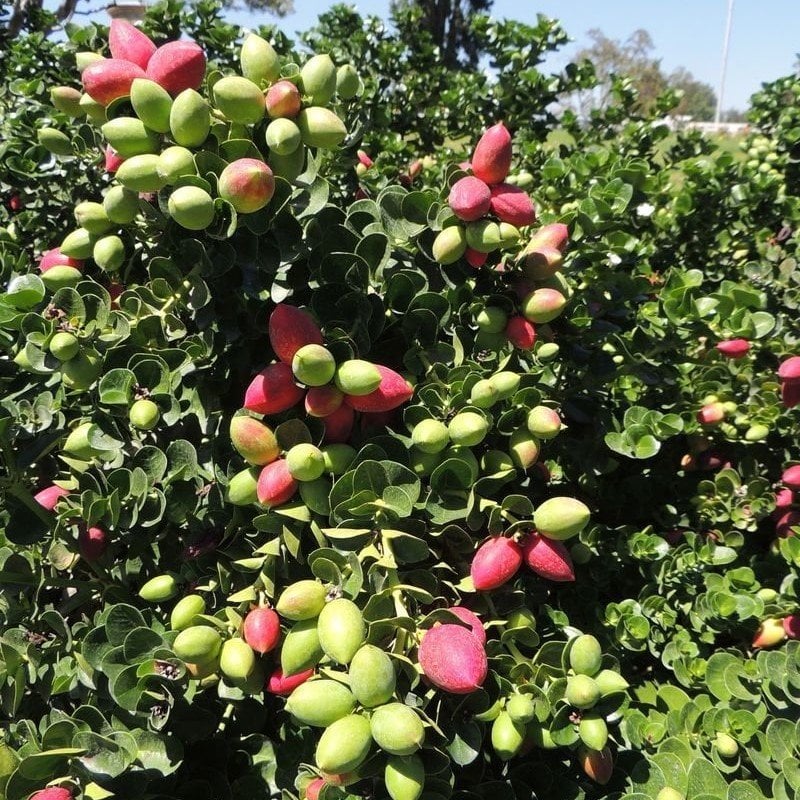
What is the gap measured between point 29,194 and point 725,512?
195cm

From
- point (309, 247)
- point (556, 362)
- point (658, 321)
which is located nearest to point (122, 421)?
point (309, 247)

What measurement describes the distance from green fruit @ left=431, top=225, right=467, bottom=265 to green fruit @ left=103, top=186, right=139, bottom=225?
459mm

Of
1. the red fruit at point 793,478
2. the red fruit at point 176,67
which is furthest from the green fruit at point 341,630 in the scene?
the red fruit at point 793,478

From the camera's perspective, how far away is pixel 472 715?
93 cm

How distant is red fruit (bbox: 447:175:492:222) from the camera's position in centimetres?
98

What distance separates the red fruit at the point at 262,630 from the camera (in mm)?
915

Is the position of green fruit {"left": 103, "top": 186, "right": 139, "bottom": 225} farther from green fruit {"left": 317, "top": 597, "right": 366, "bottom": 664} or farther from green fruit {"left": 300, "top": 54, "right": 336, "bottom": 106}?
green fruit {"left": 317, "top": 597, "right": 366, "bottom": 664}

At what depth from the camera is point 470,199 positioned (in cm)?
98

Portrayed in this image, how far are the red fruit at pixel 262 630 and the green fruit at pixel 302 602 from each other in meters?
0.08

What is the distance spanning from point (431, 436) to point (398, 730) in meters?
0.37

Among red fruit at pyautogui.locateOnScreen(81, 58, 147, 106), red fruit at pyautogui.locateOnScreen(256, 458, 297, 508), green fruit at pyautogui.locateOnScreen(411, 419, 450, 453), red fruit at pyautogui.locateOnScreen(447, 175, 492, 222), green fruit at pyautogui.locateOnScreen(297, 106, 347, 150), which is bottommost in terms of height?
red fruit at pyautogui.locateOnScreen(256, 458, 297, 508)

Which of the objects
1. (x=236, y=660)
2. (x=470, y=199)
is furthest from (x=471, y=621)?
(x=470, y=199)

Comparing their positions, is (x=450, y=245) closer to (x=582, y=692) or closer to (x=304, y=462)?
(x=304, y=462)

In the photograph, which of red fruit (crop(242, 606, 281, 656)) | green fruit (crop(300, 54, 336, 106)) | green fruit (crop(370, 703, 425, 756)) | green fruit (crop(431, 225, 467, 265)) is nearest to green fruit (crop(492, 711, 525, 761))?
green fruit (crop(370, 703, 425, 756))
